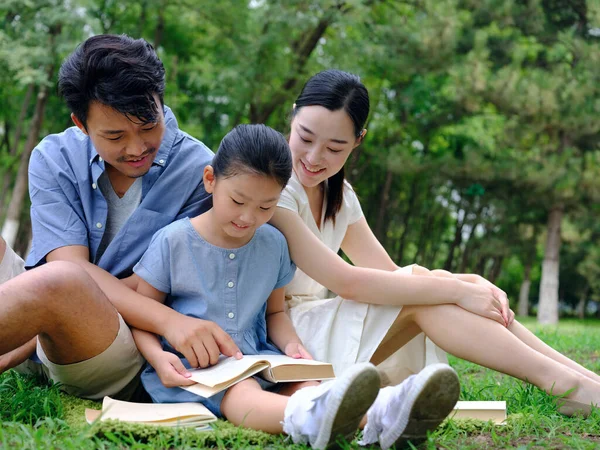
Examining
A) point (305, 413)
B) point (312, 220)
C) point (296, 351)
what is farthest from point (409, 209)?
point (305, 413)

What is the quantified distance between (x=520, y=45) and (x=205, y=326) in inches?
574

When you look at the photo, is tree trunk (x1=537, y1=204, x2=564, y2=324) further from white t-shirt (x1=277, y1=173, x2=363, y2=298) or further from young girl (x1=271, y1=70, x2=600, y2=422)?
young girl (x1=271, y1=70, x2=600, y2=422)

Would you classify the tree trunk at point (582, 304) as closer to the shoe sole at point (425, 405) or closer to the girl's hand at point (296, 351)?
the girl's hand at point (296, 351)

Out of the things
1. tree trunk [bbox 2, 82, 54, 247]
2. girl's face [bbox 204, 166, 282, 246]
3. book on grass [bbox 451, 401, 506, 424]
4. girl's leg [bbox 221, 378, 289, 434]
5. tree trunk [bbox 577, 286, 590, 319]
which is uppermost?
girl's face [bbox 204, 166, 282, 246]

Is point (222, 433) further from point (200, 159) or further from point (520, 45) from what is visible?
point (520, 45)

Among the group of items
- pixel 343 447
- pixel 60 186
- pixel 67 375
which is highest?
pixel 60 186

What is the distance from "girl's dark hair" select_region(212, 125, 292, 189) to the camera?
2449 mm

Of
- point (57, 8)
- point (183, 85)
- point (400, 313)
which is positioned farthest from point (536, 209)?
point (400, 313)

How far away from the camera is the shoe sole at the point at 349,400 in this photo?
1903 mm

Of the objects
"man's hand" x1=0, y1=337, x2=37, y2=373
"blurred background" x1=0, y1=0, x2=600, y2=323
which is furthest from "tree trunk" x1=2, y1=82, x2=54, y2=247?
"man's hand" x1=0, y1=337, x2=37, y2=373

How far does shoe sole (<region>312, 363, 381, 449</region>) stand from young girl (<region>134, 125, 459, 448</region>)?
11cm

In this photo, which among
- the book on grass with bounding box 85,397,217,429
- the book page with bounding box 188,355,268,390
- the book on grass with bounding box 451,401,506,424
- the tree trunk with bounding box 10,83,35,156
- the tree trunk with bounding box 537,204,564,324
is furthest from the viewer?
the tree trunk with bounding box 537,204,564,324

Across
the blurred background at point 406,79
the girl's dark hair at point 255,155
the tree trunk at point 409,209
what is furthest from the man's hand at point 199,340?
the tree trunk at point 409,209

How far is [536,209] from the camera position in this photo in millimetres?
15969
